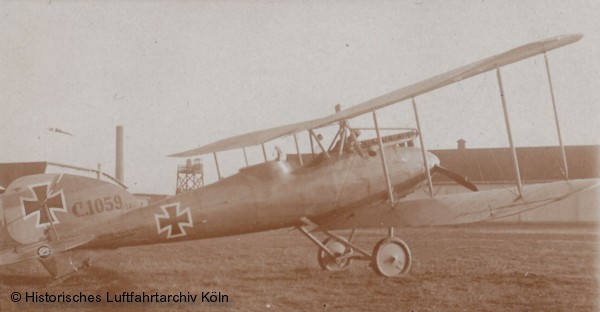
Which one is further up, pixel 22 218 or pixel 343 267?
pixel 22 218

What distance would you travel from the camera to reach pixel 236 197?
800 centimetres

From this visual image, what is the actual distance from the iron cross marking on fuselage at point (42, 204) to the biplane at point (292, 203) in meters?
0.01

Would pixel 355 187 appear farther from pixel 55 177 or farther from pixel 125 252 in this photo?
pixel 125 252

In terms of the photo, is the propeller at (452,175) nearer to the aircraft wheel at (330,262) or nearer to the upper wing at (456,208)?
the upper wing at (456,208)

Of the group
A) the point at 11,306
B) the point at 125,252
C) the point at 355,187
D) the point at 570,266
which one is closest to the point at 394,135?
the point at 355,187

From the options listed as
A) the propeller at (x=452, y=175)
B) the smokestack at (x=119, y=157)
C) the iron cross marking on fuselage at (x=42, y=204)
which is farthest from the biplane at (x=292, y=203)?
the smokestack at (x=119, y=157)

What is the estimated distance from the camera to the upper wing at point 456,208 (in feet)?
25.6

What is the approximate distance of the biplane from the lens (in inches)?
280

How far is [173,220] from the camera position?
757 centimetres

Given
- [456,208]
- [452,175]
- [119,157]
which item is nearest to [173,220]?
[456,208]

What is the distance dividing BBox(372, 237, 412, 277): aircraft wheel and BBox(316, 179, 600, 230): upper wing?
445 millimetres

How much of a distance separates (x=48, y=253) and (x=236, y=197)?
274 centimetres

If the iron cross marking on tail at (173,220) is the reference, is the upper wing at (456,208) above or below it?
below

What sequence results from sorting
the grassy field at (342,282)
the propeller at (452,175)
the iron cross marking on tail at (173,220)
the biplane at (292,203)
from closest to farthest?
1. the grassy field at (342,282)
2. the biplane at (292,203)
3. the iron cross marking on tail at (173,220)
4. the propeller at (452,175)
